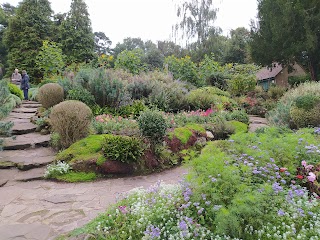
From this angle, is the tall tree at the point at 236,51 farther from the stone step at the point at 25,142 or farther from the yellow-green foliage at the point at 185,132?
the stone step at the point at 25,142

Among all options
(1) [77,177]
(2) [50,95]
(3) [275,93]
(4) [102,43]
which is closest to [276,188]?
(1) [77,177]

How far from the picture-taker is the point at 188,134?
6812mm

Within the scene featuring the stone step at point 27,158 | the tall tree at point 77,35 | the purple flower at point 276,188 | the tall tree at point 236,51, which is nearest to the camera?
the purple flower at point 276,188

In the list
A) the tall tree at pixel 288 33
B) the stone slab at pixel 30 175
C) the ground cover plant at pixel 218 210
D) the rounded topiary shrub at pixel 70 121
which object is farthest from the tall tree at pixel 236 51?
the ground cover plant at pixel 218 210

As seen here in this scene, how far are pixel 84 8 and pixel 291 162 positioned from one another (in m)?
28.6

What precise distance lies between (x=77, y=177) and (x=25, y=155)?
1.82 meters

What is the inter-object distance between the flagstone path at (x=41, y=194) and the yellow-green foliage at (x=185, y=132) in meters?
0.91

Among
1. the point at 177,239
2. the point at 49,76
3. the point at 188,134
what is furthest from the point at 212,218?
the point at 49,76

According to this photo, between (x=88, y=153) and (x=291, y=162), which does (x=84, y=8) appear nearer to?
(x=88, y=153)

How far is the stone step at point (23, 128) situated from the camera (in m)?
7.65

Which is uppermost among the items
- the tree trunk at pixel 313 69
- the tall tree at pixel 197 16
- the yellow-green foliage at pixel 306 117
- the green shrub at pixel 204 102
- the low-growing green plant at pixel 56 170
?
the tall tree at pixel 197 16

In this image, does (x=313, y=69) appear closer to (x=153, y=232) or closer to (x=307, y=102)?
(x=307, y=102)

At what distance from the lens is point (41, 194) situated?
4.35 metres

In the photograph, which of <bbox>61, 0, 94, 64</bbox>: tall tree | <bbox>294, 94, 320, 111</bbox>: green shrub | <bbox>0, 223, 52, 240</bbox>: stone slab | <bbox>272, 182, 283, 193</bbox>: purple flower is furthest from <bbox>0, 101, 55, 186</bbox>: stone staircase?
<bbox>61, 0, 94, 64</bbox>: tall tree
